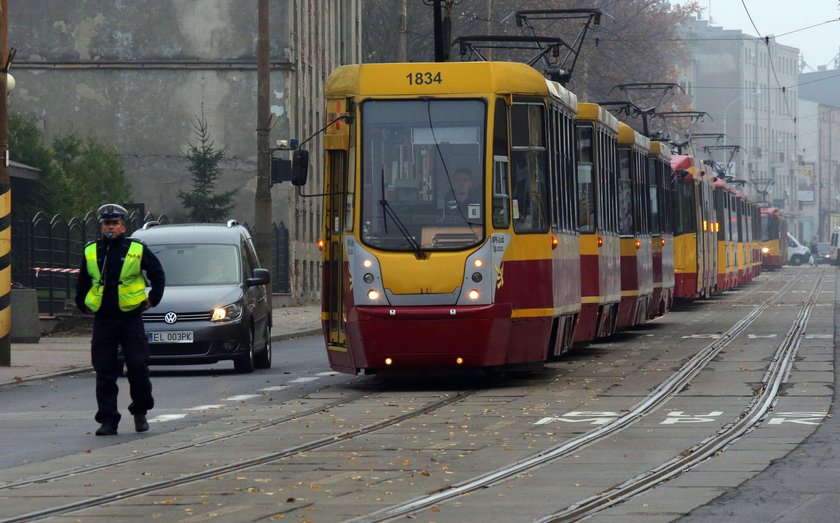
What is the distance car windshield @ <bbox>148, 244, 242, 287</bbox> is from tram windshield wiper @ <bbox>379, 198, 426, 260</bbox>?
515 cm

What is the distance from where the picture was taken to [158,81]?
55125 millimetres

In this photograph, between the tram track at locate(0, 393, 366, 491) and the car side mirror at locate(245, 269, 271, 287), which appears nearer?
the tram track at locate(0, 393, 366, 491)

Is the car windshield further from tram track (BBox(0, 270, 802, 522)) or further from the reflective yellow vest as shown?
the reflective yellow vest

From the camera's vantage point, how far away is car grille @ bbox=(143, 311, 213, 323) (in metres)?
22.2

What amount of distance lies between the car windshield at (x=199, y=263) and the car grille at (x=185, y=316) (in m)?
0.87

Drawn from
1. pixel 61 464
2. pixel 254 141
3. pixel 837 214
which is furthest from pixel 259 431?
pixel 837 214

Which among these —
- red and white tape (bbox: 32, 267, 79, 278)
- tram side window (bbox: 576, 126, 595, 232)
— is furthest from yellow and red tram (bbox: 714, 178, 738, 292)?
tram side window (bbox: 576, 126, 595, 232)

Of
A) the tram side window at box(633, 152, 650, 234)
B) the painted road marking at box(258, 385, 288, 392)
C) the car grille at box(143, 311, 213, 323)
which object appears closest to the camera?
the painted road marking at box(258, 385, 288, 392)

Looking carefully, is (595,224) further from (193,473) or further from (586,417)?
(193,473)

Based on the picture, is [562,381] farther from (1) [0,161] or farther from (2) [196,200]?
(2) [196,200]

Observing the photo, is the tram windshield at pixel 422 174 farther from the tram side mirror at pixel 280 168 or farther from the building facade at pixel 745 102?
the building facade at pixel 745 102

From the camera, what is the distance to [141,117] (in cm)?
5522

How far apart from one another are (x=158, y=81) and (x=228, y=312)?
110 ft

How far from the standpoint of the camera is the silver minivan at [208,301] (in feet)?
72.8
